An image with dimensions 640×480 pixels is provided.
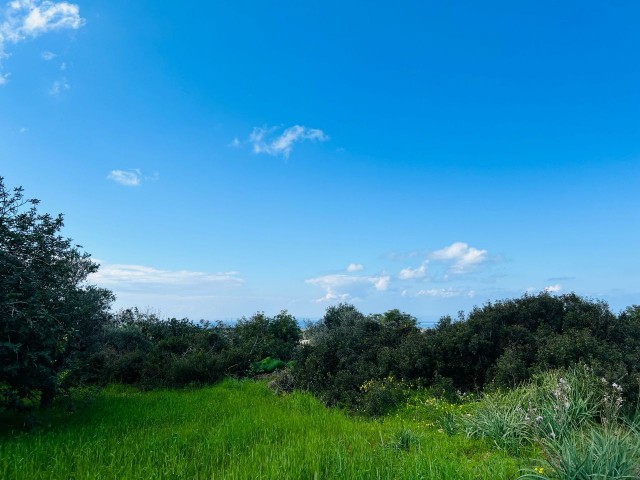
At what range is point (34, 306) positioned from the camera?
8.12 metres

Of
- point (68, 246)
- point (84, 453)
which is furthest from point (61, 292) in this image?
point (84, 453)

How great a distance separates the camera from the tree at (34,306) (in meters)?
7.88

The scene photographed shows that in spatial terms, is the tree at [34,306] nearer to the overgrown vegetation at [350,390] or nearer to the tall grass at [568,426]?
the overgrown vegetation at [350,390]

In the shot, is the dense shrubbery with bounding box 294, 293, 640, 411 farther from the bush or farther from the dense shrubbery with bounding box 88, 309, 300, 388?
the dense shrubbery with bounding box 88, 309, 300, 388

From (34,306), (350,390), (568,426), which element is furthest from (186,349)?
(568,426)

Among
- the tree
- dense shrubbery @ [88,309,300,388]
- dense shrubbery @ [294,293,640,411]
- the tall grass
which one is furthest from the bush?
the tall grass

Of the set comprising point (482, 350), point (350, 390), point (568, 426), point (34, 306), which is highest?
point (34, 306)

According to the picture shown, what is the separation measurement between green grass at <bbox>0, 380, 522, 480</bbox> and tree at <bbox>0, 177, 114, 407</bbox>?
1.03 meters

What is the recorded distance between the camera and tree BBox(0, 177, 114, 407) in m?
7.88

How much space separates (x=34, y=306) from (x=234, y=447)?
4.69 metres

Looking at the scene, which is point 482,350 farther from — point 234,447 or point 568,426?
point 234,447

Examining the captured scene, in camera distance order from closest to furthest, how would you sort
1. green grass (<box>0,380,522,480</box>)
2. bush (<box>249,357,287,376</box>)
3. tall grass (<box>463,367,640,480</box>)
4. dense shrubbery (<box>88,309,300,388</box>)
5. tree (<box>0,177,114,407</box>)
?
tall grass (<box>463,367,640,480</box>) → green grass (<box>0,380,522,480</box>) → tree (<box>0,177,114,407</box>) → dense shrubbery (<box>88,309,300,388</box>) → bush (<box>249,357,287,376</box>)

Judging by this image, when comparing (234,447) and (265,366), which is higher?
(234,447)

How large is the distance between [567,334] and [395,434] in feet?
20.4
